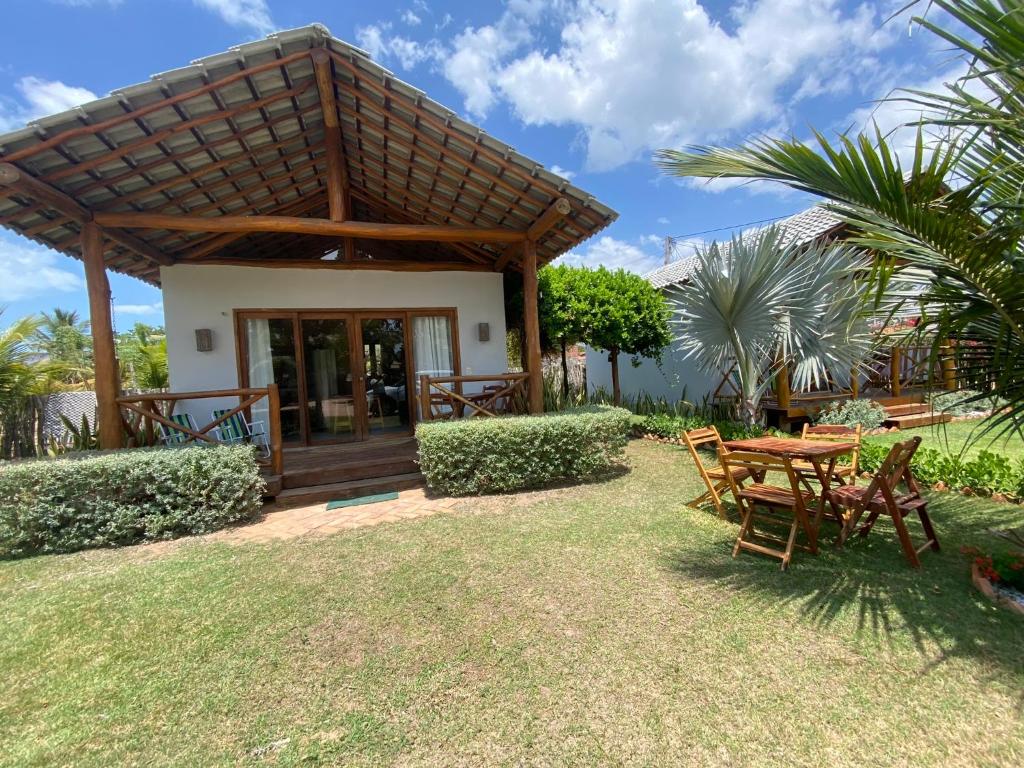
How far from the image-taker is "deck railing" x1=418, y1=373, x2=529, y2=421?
21.9 ft

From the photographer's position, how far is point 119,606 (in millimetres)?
3189

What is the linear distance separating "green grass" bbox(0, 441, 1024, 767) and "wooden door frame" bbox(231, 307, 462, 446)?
4.08m

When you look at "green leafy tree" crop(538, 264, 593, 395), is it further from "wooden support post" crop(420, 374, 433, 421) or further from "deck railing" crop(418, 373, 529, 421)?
"wooden support post" crop(420, 374, 433, 421)

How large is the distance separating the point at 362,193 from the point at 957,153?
25.9ft

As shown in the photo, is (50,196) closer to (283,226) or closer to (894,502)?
(283,226)

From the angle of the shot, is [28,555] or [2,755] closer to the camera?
[2,755]

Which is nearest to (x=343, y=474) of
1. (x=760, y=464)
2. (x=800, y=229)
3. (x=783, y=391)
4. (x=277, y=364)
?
(x=277, y=364)

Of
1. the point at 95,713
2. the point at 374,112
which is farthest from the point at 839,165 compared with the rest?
the point at 374,112

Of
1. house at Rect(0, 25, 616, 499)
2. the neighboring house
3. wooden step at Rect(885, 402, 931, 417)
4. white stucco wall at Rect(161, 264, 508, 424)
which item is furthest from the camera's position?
the neighboring house

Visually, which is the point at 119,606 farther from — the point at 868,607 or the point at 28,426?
the point at 28,426

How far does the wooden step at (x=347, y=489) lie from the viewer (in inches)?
218

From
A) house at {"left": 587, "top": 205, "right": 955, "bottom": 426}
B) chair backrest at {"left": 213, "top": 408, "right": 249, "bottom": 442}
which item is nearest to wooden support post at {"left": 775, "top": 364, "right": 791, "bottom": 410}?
house at {"left": 587, "top": 205, "right": 955, "bottom": 426}

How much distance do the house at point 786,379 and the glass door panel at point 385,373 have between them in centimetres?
494

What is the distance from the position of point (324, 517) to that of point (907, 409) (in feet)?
36.3
